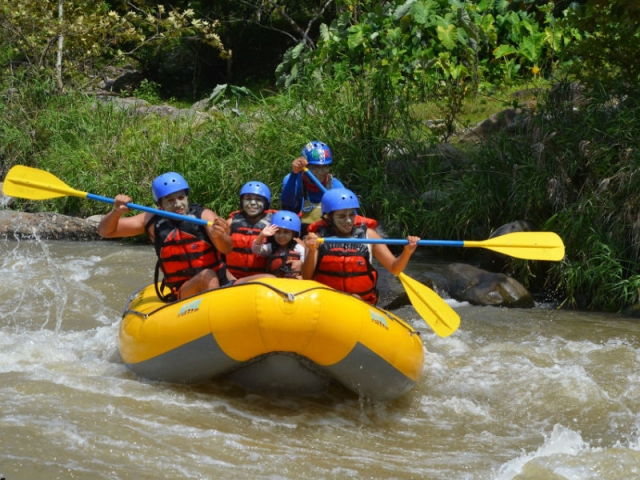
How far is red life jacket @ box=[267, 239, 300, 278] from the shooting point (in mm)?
4953

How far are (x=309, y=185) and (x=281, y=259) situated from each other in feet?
4.05

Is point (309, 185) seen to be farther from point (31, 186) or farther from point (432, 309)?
point (31, 186)

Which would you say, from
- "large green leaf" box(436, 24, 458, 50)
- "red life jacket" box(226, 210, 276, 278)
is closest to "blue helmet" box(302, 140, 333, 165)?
"red life jacket" box(226, 210, 276, 278)

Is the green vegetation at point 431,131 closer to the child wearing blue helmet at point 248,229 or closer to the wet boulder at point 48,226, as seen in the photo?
the wet boulder at point 48,226

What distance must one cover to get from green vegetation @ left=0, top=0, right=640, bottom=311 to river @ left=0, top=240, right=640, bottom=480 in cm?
106

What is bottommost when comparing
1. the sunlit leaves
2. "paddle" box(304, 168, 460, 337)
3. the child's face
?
"paddle" box(304, 168, 460, 337)

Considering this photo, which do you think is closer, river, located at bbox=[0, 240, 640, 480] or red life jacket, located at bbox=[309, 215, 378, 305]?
river, located at bbox=[0, 240, 640, 480]

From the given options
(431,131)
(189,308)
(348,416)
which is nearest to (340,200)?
(189,308)

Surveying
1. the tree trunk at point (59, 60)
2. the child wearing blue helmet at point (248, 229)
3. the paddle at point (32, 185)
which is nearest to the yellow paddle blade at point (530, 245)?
the child wearing blue helmet at point (248, 229)

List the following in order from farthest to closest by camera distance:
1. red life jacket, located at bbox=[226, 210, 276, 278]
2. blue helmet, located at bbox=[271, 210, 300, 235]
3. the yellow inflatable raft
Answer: red life jacket, located at bbox=[226, 210, 276, 278]
blue helmet, located at bbox=[271, 210, 300, 235]
the yellow inflatable raft

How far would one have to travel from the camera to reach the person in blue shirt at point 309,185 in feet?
19.8

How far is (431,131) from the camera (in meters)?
9.64

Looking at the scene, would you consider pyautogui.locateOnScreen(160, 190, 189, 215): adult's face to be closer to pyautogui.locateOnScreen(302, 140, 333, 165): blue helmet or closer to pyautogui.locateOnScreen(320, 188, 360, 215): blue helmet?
pyautogui.locateOnScreen(320, 188, 360, 215): blue helmet

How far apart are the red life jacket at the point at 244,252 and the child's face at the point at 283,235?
0.62ft
